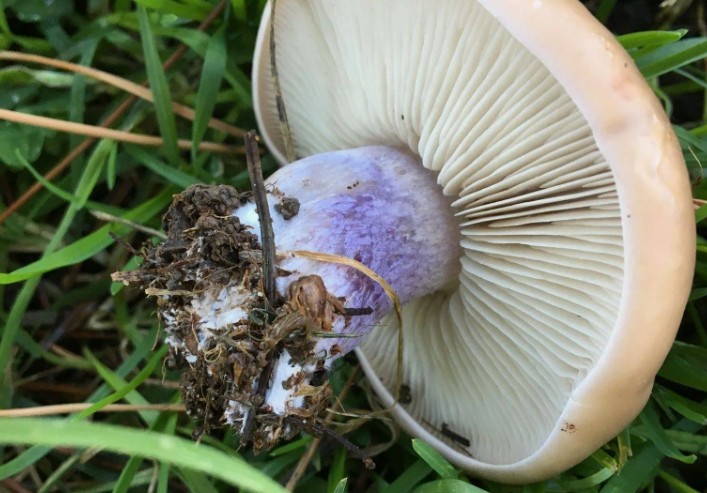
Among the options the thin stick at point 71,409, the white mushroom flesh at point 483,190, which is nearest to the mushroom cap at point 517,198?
the white mushroom flesh at point 483,190

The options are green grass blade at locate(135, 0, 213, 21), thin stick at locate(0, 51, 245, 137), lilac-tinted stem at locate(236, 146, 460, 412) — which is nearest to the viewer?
lilac-tinted stem at locate(236, 146, 460, 412)

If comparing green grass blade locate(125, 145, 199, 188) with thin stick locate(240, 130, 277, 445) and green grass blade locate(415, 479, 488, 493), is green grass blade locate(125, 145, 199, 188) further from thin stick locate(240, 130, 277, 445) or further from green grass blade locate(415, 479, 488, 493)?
green grass blade locate(415, 479, 488, 493)

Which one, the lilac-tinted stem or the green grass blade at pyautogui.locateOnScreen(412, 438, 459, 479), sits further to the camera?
the green grass blade at pyautogui.locateOnScreen(412, 438, 459, 479)

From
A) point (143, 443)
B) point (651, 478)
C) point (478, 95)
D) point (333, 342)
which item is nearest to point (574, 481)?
point (651, 478)

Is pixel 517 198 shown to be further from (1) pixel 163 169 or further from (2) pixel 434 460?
(1) pixel 163 169

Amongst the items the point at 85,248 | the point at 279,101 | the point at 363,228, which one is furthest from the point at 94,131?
the point at 363,228

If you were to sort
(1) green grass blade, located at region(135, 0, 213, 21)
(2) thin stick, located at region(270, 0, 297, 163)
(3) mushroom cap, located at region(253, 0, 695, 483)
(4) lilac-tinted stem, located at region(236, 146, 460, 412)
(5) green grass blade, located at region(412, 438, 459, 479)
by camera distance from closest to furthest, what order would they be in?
(3) mushroom cap, located at region(253, 0, 695, 483) < (4) lilac-tinted stem, located at region(236, 146, 460, 412) < (5) green grass blade, located at region(412, 438, 459, 479) < (2) thin stick, located at region(270, 0, 297, 163) < (1) green grass blade, located at region(135, 0, 213, 21)

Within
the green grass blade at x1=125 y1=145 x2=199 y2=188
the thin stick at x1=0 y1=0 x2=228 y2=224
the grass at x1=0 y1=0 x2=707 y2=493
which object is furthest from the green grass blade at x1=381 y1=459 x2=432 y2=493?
the thin stick at x1=0 y1=0 x2=228 y2=224
